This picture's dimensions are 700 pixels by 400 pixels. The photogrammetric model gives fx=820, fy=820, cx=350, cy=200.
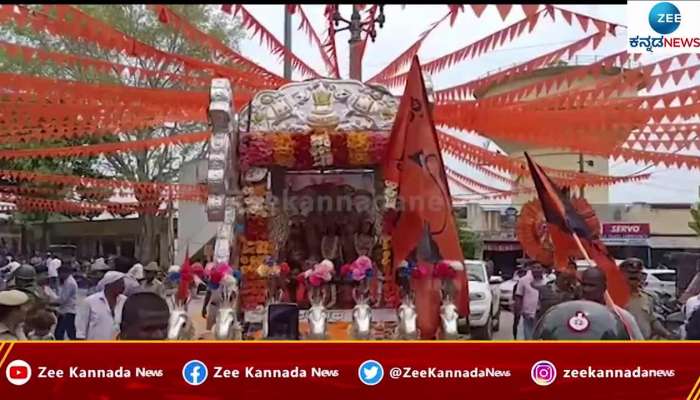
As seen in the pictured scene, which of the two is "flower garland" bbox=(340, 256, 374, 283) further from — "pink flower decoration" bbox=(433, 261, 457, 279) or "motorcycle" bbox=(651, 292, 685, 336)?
"motorcycle" bbox=(651, 292, 685, 336)

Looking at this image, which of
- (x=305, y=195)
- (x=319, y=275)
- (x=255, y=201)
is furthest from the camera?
(x=305, y=195)

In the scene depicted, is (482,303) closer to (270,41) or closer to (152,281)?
(152,281)

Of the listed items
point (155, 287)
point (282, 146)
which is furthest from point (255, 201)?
point (155, 287)

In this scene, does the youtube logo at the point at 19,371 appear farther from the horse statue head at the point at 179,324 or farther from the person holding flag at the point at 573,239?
the person holding flag at the point at 573,239

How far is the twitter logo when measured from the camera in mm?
2941

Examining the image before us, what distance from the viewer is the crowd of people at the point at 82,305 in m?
3.08

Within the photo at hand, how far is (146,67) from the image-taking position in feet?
13.2

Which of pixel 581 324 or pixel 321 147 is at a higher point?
pixel 321 147

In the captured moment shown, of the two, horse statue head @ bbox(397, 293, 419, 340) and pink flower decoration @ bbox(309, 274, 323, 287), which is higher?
pink flower decoration @ bbox(309, 274, 323, 287)

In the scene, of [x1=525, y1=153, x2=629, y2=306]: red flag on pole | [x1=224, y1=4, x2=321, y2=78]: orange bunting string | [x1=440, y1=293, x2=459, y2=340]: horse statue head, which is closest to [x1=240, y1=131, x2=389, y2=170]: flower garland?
[x1=224, y1=4, x2=321, y2=78]: orange bunting string

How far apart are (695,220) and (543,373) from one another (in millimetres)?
952

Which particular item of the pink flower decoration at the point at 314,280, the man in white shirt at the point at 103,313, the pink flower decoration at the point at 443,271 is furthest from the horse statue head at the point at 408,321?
the man in white shirt at the point at 103,313

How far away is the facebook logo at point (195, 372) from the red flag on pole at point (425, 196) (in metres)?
0.98

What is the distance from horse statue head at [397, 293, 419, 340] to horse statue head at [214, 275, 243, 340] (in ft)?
2.14
